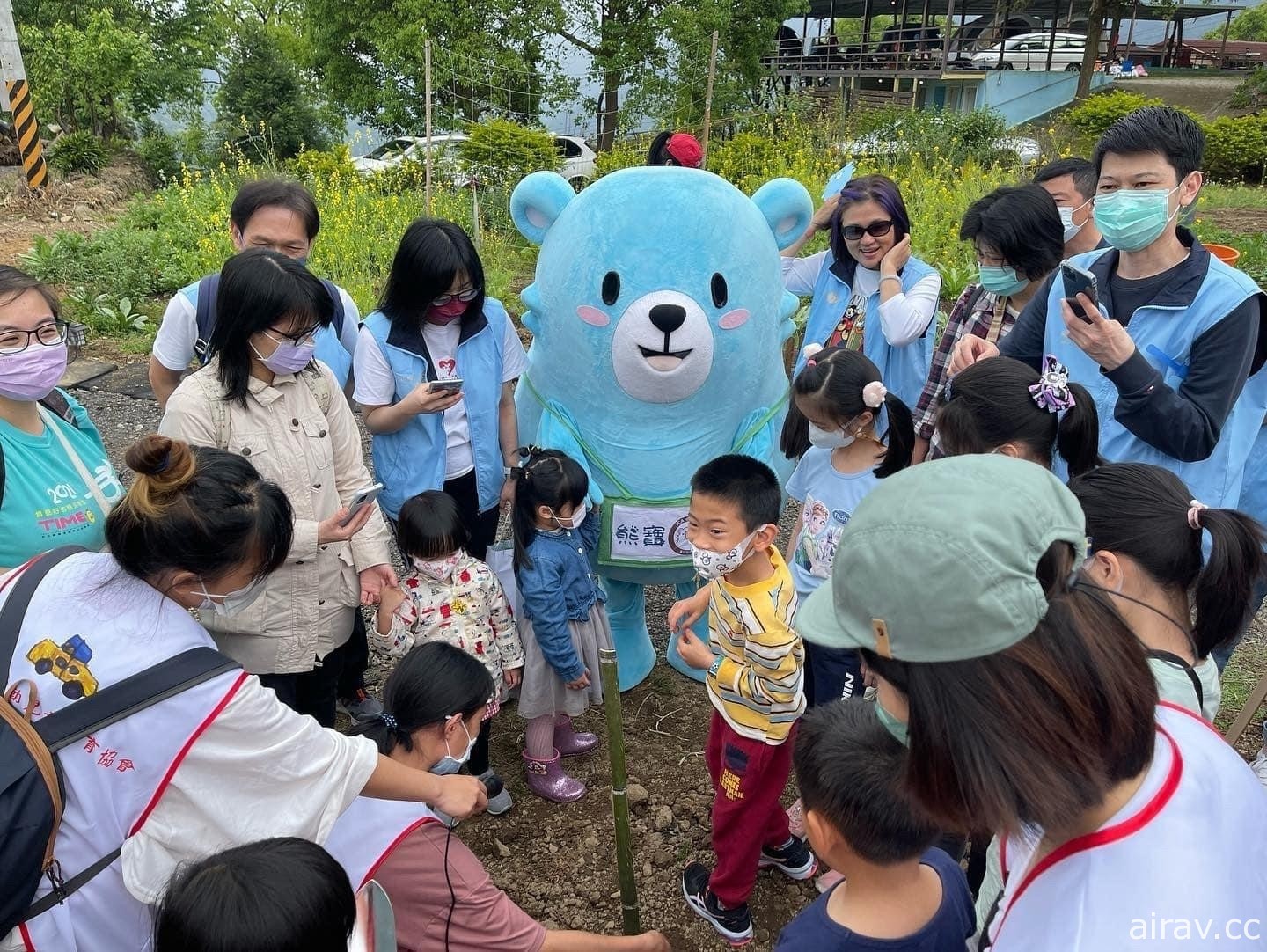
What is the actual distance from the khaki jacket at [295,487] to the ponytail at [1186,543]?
199cm

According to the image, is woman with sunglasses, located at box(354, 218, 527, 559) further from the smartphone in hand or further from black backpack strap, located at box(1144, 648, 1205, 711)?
black backpack strap, located at box(1144, 648, 1205, 711)

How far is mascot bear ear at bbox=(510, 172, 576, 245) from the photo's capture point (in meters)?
3.46

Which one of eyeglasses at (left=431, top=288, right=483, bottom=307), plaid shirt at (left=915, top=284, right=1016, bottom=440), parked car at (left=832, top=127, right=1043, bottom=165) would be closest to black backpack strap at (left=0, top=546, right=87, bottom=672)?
eyeglasses at (left=431, top=288, right=483, bottom=307)

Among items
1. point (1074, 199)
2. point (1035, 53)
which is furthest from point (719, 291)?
point (1035, 53)

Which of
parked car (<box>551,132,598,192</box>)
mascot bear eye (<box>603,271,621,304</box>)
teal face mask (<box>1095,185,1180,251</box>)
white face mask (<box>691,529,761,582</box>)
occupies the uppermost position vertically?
teal face mask (<box>1095,185,1180,251</box>)

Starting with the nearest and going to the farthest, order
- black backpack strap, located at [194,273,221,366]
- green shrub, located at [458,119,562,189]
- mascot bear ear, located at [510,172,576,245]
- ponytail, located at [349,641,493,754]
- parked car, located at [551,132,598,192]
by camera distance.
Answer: ponytail, located at [349,641,493,754], black backpack strap, located at [194,273,221,366], mascot bear ear, located at [510,172,576,245], green shrub, located at [458,119,562,189], parked car, located at [551,132,598,192]

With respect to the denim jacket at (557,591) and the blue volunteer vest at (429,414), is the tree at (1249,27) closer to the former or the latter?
the blue volunteer vest at (429,414)

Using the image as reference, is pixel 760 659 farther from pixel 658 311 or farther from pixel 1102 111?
pixel 1102 111

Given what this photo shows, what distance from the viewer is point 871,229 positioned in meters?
3.51

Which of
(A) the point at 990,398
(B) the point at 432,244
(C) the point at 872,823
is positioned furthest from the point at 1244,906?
(B) the point at 432,244

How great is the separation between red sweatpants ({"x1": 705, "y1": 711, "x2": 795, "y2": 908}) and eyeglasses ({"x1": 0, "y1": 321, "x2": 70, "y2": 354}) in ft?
6.86

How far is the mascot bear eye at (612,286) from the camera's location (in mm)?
3227

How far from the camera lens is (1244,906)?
1082 millimetres

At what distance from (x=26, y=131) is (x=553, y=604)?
1250 cm
